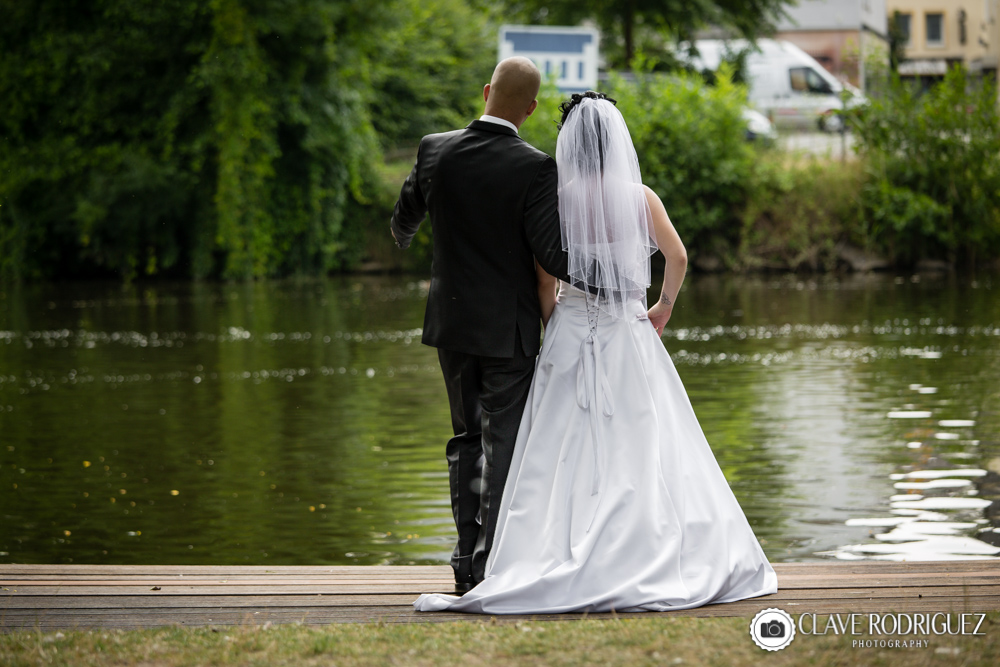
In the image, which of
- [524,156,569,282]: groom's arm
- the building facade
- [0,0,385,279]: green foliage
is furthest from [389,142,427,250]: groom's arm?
the building facade

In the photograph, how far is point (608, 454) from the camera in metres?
4.06

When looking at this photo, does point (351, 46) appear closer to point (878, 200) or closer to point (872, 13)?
point (878, 200)

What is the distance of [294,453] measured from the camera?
8.62 m

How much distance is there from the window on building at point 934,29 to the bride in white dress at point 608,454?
5932cm

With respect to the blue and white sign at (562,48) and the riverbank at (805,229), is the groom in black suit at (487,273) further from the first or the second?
the riverbank at (805,229)

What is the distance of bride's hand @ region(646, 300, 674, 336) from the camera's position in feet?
14.0

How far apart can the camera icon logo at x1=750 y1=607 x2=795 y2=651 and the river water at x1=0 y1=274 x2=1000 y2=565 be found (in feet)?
7.24

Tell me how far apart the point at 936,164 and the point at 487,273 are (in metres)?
23.7

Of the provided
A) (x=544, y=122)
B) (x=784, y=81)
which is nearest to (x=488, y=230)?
(x=544, y=122)

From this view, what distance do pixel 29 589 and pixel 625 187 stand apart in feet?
8.67

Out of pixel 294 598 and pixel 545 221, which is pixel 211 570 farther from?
pixel 545 221

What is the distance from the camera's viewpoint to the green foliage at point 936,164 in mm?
25188

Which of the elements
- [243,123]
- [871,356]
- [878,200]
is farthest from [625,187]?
[878,200]

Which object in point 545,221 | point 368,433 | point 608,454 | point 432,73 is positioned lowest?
point 368,433
